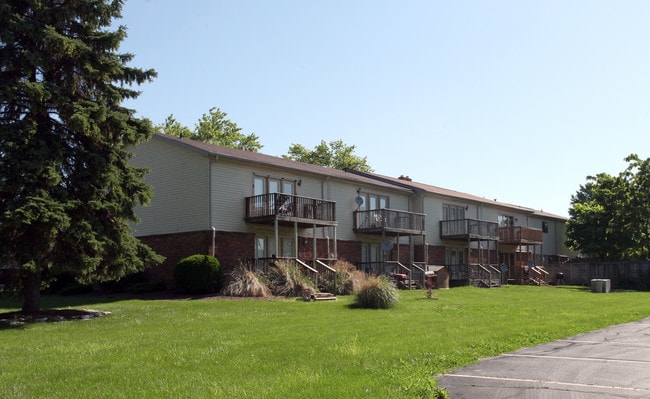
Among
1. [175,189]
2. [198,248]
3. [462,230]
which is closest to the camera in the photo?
[198,248]

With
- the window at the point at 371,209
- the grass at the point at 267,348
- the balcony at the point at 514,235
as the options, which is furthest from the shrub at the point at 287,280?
the balcony at the point at 514,235

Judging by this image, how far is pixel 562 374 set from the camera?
7.99 meters

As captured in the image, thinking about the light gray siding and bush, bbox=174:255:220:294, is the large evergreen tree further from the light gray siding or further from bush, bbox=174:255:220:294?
the light gray siding

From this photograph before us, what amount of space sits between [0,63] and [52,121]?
6.03 ft

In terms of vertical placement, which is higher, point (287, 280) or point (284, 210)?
point (284, 210)

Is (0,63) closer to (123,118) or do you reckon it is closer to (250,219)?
(123,118)

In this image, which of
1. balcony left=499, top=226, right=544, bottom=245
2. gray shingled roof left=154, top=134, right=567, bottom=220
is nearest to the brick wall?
gray shingled roof left=154, top=134, right=567, bottom=220

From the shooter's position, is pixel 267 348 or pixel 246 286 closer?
pixel 267 348

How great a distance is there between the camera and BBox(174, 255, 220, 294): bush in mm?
23234

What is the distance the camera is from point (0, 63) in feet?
50.9

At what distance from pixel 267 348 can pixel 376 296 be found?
7.42 m

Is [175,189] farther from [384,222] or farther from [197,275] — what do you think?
[384,222]

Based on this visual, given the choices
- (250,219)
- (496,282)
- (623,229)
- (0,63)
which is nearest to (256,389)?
(0,63)

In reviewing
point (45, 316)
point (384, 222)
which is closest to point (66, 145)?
point (45, 316)
